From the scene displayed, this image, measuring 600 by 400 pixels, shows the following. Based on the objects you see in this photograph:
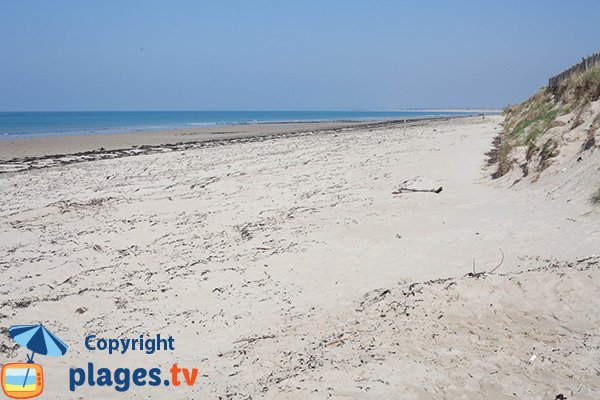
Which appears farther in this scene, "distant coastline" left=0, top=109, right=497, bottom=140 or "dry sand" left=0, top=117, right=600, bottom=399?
"distant coastline" left=0, top=109, right=497, bottom=140

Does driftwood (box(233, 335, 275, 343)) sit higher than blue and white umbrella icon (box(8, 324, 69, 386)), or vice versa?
driftwood (box(233, 335, 275, 343))

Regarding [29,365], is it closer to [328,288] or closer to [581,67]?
[328,288]

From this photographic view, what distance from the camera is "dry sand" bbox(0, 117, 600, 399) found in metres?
3.75

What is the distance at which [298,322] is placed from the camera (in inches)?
193

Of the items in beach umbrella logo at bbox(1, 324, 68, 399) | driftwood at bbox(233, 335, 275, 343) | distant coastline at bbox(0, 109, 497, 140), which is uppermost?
distant coastline at bbox(0, 109, 497, 140)

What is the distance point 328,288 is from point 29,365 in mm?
3151

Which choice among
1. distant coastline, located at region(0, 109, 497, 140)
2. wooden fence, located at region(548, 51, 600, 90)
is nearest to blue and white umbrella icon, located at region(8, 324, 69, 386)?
wooden fence, located at region(548, 51, 600, 90)

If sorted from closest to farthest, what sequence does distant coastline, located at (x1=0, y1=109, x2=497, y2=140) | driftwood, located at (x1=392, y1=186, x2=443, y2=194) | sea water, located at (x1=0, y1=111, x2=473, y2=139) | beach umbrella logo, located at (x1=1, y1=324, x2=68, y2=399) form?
beach umbrella logo, located at (x1=1, y1=324, x2=68, y2=399) < driftwood, located at (x1=392, y1=186, x2=443, y2=194) < distant coastline, located at (x1=0, y1=109, x2=497, y2=140) < sea water, located at (x1=0, y1=111, x2=473, y2=139)

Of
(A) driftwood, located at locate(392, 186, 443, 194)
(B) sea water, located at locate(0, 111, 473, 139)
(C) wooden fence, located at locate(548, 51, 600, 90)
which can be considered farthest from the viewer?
(B) sea water, located at locate(0, 111, 473, 139)

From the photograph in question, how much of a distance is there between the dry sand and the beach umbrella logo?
11cm

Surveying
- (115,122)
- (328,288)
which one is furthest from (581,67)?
(115,122)

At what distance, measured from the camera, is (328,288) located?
5.68 metres

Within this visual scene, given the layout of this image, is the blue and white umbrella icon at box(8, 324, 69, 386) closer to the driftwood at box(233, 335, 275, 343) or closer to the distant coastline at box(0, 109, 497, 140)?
the driftwood at box(233, 335, 275, 343)

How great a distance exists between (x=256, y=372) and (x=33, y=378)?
6.61ft
